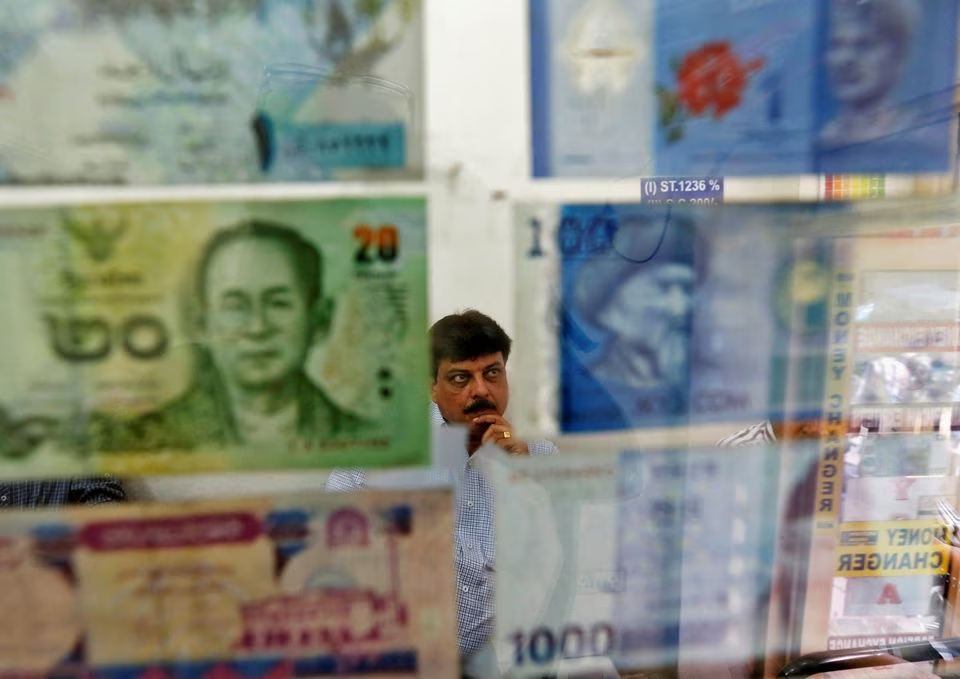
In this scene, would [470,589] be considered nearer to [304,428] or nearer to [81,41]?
[304,428]

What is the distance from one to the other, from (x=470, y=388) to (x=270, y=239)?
27 centimetres

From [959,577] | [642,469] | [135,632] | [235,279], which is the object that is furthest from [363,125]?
[959,577]

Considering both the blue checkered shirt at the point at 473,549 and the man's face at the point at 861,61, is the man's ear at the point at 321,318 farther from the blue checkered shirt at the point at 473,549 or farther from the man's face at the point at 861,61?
the man's face at the point at 861,61

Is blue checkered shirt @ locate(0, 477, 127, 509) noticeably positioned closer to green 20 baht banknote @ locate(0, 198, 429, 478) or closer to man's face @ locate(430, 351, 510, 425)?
green 20 baht banknote @ locate(0, 198, 429, 478)

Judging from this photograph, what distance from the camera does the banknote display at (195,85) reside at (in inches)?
22.7

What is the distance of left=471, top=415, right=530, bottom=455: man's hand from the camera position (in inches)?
25.5

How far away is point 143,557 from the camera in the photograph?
625 millimetres

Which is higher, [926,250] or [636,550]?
[926,250]

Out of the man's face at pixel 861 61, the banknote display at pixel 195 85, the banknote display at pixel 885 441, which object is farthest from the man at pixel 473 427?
the man's face at pixel 861 61

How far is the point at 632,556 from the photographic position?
689 mm

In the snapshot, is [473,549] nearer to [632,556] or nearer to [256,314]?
[632,556]

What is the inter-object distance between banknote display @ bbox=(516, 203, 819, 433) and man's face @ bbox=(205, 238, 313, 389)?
253 mm

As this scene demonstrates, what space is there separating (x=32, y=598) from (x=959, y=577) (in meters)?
1.16

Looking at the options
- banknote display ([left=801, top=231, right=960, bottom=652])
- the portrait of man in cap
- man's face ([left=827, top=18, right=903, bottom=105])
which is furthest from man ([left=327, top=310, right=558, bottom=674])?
man's face ([left=827, top=18, right=903, bottom=105])
